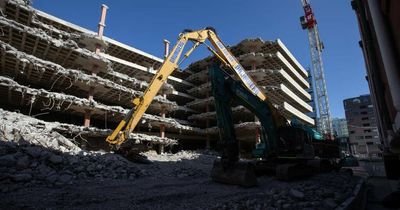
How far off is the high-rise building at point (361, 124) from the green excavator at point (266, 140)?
86.9 metres

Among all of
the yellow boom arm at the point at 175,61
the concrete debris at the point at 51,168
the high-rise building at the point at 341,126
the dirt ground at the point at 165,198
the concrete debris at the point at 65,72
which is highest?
the high-rise building at the point at 341,126

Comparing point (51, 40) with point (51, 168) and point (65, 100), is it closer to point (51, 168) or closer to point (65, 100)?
point (65, 100)

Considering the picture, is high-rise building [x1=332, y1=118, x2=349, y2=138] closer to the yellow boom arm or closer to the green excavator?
the green excavator

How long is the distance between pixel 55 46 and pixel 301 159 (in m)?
25.6

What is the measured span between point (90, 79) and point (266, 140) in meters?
21.1

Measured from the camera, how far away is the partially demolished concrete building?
70.6ft

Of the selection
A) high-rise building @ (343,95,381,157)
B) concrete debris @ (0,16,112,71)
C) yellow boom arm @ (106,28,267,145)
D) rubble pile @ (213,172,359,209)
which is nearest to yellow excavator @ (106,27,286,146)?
yellow boom arm @ (106,28,267,145)

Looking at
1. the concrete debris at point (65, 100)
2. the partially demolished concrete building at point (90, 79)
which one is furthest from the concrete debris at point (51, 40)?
the concrete debris at point (65, 100)

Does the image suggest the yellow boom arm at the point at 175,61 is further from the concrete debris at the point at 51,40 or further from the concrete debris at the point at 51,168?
the concrete debris at the point at 51,40

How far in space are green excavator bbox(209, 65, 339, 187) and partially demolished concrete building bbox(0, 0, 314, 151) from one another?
18.6 meters

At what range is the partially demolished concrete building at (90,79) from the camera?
21531 mm

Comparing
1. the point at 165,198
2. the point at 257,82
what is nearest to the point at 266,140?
the point at 165,198

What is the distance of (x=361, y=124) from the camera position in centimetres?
8956

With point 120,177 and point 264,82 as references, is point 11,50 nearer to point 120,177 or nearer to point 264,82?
point 120,177
